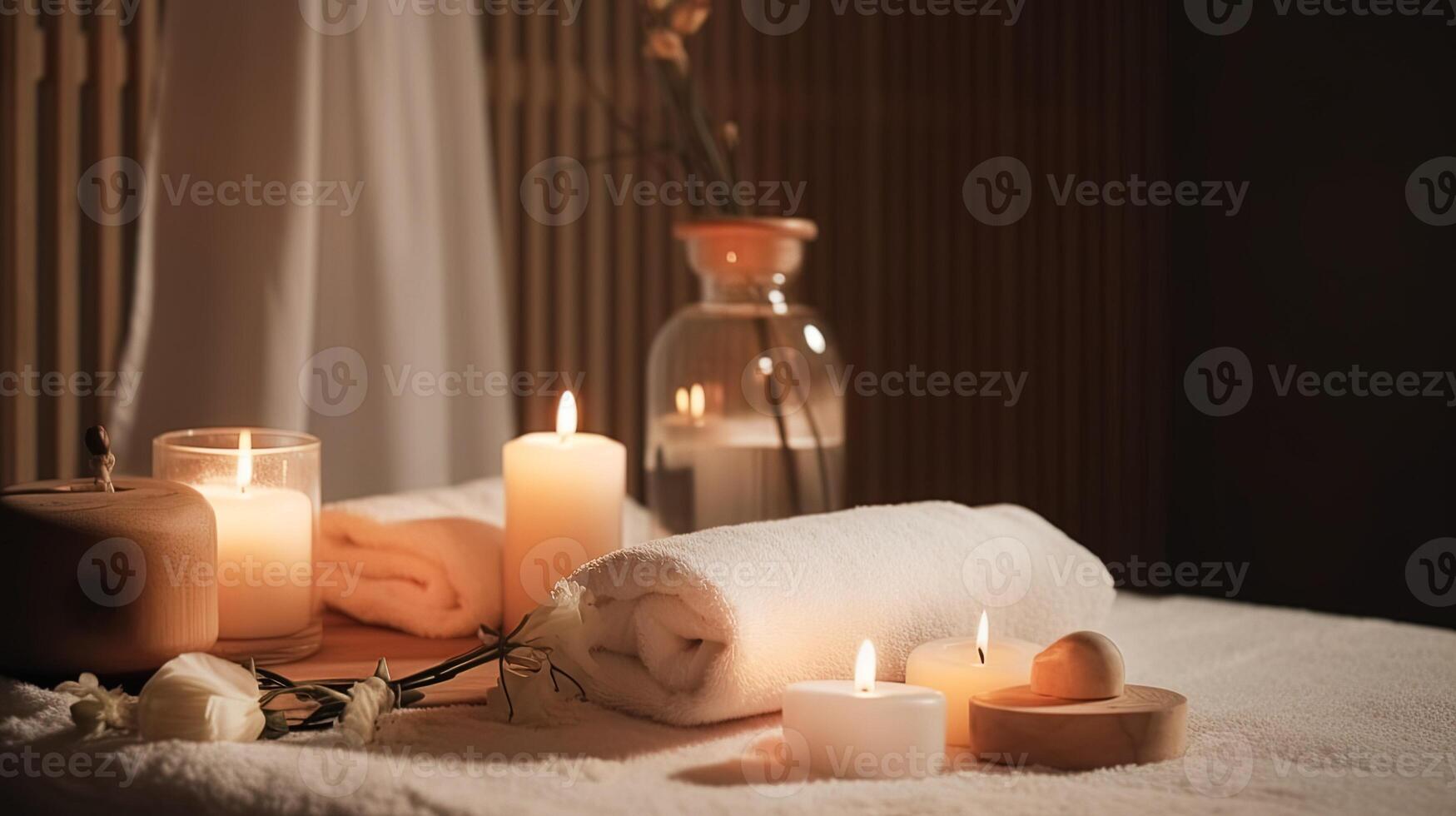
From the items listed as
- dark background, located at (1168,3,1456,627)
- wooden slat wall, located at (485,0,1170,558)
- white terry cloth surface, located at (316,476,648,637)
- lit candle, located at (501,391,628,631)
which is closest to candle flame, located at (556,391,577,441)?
lit candle, located at (501,391,628,631)

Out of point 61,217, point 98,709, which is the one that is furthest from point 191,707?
point 61,217

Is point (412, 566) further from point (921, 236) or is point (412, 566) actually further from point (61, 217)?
point (921, 236)

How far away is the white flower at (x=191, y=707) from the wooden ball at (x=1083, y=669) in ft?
1.24

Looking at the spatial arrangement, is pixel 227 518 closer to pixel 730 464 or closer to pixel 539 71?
pixel 730 464

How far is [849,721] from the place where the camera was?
0.60 meters

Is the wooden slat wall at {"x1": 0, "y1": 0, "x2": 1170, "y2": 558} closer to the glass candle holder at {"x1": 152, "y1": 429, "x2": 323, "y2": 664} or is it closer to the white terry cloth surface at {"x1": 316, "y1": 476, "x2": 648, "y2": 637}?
the white terry cloth surface at {"x1": 316, "y1": 476, "x2": 648, "y2": 637}

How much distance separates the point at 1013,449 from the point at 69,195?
4.72 ft

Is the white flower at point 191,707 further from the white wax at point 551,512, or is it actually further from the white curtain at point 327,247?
the white curtain at point 327,247

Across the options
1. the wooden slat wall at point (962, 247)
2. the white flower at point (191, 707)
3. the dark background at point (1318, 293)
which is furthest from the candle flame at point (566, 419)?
the dark background at point (1318, 293)

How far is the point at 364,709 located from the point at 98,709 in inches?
4.7

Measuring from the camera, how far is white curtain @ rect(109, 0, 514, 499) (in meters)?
1.36

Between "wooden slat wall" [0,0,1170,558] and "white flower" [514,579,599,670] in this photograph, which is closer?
"white flower" [514,579,599,670]

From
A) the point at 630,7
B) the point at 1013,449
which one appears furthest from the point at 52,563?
A: the point at 1013,449

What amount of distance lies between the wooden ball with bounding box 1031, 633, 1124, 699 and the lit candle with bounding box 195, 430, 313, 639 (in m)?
0.46
